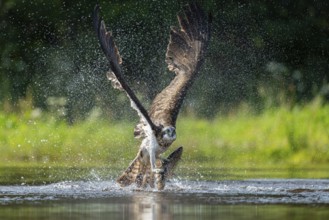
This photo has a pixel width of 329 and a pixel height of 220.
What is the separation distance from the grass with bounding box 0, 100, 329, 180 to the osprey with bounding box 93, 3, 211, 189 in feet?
10.8

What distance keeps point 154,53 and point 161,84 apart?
4.82ft

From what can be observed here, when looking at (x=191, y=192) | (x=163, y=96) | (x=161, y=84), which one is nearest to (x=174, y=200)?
(x=191, y=192)

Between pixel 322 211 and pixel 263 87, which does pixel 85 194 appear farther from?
pixel 263 87

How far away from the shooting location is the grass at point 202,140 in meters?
19.6

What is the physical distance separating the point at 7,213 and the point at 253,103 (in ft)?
37.4

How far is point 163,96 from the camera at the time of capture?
15273 mm

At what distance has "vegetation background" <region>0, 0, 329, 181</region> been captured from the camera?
20203 mm

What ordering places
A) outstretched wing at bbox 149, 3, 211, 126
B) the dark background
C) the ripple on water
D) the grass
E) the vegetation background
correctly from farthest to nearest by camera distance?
the dark background, the vegetation background, the grass, outstretched wing at bbox 149, 3, 211, 126, the ripple on water

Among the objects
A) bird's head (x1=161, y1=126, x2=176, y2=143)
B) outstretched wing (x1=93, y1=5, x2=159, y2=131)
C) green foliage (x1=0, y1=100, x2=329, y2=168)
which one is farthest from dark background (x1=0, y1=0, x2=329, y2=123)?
outstretched wing (x1=93, y1=5, x2=159, y2=131)

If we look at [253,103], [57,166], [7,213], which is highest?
[253,103]

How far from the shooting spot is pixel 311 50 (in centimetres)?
2550

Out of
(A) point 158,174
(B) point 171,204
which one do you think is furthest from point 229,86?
(B) point 171,204

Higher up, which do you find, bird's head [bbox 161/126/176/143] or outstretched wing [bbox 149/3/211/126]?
outstretched wing [bbox 149/3/211/126]

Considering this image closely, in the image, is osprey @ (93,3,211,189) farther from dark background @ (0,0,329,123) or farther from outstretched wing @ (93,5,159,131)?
dark background @ (0,0,329,123)
